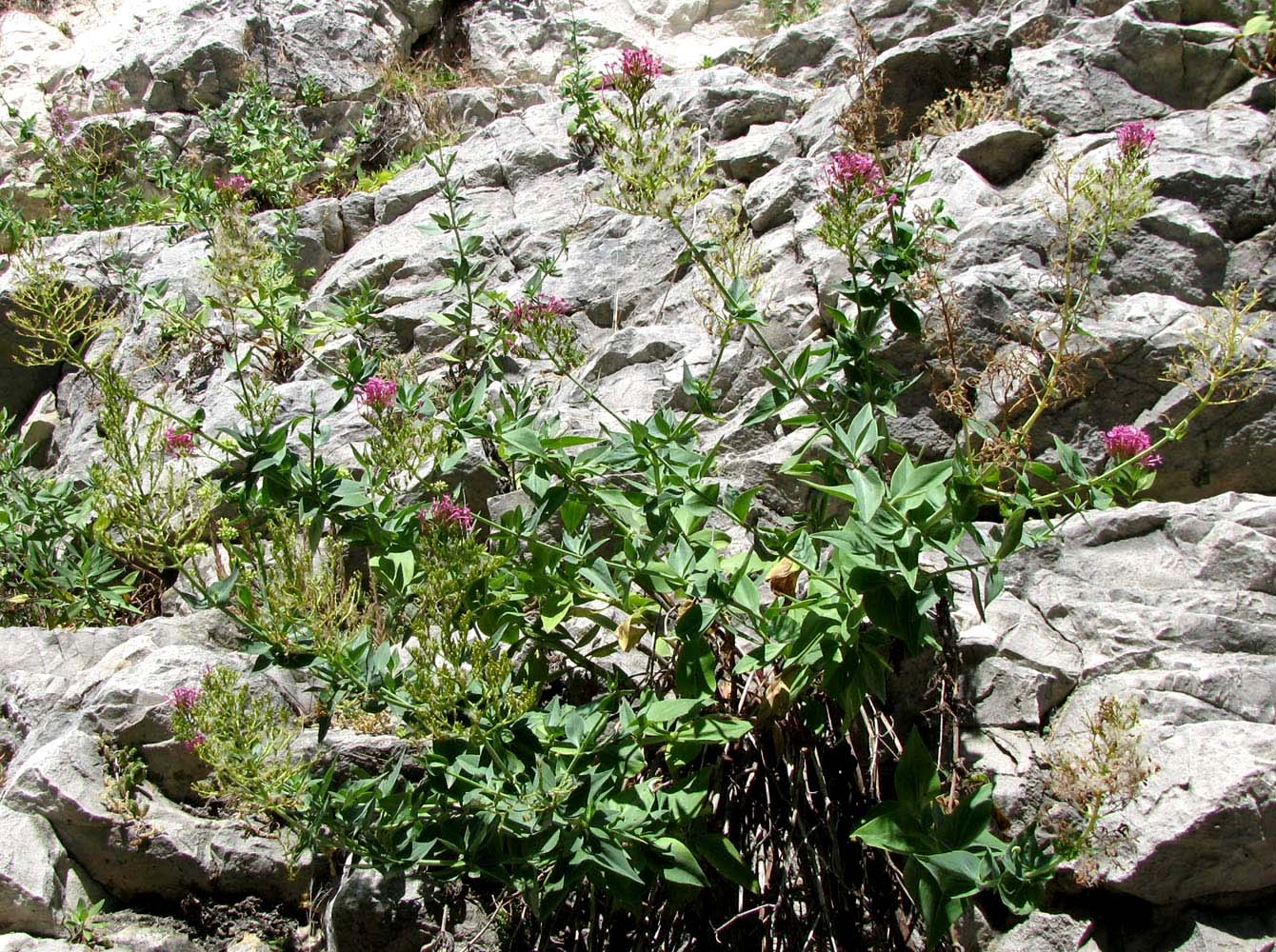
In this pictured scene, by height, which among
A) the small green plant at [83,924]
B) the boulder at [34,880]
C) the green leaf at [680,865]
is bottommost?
the small green plant at [83,924]

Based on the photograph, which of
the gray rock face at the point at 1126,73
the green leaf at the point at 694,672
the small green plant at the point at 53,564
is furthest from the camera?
the gray rock face at the point at 1126,73

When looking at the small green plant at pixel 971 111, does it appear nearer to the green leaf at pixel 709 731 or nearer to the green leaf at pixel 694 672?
the green leaf at pixel 694 672

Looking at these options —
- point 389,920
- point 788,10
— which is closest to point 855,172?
point 389,920

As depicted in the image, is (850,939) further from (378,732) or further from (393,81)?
(393,81)

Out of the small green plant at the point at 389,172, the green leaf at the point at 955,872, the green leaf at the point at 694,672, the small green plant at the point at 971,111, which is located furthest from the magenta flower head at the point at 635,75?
the small green plant at the point at 389,172

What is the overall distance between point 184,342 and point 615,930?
399 centimetres

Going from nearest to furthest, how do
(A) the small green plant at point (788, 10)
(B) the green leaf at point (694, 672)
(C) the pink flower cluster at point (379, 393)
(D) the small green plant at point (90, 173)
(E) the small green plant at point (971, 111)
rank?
(B) the green leaf at point (694, 672), (C) the pink flower cluster at point (379, 393), (E) the small green plant at point (971, 111), (D) the small green plant at point (90, 173), (A) the small green plant at point (788, 10)

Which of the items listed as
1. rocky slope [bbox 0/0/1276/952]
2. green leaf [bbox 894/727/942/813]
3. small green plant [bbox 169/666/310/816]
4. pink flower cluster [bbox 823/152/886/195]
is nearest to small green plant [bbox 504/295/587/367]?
rocky slope [bbox 0/0/1276/952]

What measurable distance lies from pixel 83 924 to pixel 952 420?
3433mm

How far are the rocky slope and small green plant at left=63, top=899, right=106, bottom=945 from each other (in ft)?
0.15

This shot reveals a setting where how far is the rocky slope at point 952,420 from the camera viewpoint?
2.88 m

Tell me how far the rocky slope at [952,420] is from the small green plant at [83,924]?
1.8 inches

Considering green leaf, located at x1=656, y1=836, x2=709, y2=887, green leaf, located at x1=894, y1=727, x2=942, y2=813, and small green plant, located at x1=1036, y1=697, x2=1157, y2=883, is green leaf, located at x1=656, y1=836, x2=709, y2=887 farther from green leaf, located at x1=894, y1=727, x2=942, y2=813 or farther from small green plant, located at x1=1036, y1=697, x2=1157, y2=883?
small green plant, located at x1=1036, y1=697, x2=1157, y2=883

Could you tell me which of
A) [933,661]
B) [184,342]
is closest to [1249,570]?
[933,661]
